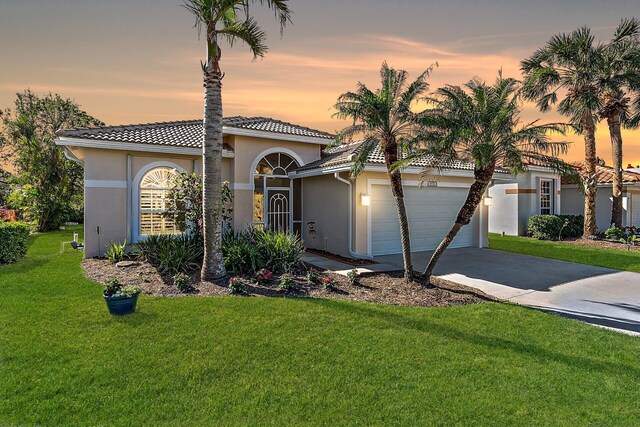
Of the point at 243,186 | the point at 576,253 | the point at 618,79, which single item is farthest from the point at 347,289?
the point at 618,79

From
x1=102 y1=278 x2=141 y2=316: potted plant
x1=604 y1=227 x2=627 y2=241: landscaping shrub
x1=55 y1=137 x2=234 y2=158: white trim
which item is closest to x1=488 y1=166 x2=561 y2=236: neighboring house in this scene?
x1=604 y1=227 x2=627 y2=241: landscaping shrub

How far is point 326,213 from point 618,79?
16921 mm

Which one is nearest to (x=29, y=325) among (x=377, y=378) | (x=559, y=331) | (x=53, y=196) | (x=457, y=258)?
(x=377, y=378)

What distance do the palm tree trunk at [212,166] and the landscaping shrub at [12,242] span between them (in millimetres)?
7494

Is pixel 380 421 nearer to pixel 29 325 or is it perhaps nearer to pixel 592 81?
pixel 29 325

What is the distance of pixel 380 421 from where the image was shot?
3.62 meters

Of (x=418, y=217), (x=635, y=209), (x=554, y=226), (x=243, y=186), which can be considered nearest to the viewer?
(x=243, y=186)

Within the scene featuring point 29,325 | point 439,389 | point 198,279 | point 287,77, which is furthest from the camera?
point 287,77

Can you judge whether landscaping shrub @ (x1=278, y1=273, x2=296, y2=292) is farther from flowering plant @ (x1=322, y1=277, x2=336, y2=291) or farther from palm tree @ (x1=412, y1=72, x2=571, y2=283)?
palm tree @ (x1=412, y1=72, x2=571, y2=283)

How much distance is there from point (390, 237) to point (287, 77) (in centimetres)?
724

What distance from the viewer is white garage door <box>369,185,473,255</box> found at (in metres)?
13.3

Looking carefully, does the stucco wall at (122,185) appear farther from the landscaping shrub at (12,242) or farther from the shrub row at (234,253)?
the landscaping shrub at (12,242)

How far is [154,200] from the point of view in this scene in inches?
513

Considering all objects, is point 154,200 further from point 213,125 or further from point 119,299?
point 119,299
